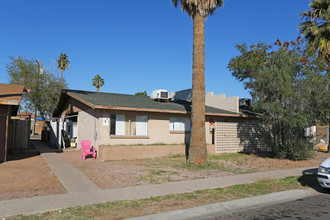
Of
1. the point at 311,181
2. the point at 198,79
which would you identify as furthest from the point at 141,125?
the point at 311,181

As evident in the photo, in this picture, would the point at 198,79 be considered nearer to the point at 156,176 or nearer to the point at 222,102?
the point at 156,176

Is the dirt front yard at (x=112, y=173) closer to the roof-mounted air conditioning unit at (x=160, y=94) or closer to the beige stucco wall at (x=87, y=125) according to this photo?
the beige stucco wall at (x=87, y=125)

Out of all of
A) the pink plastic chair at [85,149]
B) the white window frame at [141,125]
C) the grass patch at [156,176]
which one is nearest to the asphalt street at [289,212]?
the grass patch at [156,176]

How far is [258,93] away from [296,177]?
18.9 ft

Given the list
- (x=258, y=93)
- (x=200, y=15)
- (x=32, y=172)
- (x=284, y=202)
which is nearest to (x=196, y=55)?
(x=200, y=15)

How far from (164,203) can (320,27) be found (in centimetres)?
1696

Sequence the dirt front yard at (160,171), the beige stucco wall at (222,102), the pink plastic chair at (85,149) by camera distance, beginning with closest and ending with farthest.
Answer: the dirt front yard at (160,171) < the pink plastic chair at (85,149) < the beige stucco wall at (222,102)

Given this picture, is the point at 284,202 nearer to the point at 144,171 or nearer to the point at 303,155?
the point at 144,171

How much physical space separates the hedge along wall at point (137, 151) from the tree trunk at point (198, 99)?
3.14 metres

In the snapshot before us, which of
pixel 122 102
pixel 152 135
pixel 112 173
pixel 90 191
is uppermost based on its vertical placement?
pixel 122 102

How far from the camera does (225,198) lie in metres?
7.27

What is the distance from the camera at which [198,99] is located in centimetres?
1269

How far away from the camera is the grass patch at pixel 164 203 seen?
225 inches

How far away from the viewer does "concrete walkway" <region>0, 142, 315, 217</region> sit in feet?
20.2
